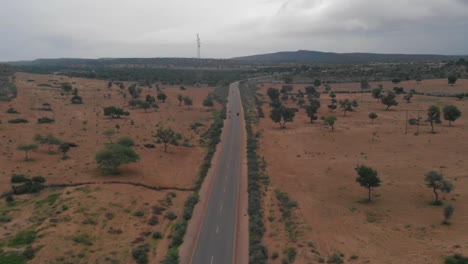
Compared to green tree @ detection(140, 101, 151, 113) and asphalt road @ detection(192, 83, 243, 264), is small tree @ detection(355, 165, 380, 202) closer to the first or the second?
asphalt road @ detection(192, 83, 243, 264)

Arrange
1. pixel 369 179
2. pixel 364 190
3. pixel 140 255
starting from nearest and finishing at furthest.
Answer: pixel 140 255
pixel 369 179
pixel 364 190

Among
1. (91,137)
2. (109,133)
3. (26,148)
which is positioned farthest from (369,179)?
(91,137)

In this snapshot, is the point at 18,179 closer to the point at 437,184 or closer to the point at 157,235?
the point at 157,235

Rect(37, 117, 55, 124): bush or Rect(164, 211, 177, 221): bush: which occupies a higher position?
Rect(37, 117, 55, 124): bush

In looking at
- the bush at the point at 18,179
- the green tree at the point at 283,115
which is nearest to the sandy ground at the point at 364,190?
the green tree at the point at 283,115

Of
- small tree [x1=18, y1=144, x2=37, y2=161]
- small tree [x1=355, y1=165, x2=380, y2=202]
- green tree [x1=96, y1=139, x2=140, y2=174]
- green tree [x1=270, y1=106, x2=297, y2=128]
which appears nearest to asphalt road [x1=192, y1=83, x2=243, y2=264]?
green tree [x1=96, y1=139, x2=140, y2=174]

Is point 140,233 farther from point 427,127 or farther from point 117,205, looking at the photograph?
point 427,127
